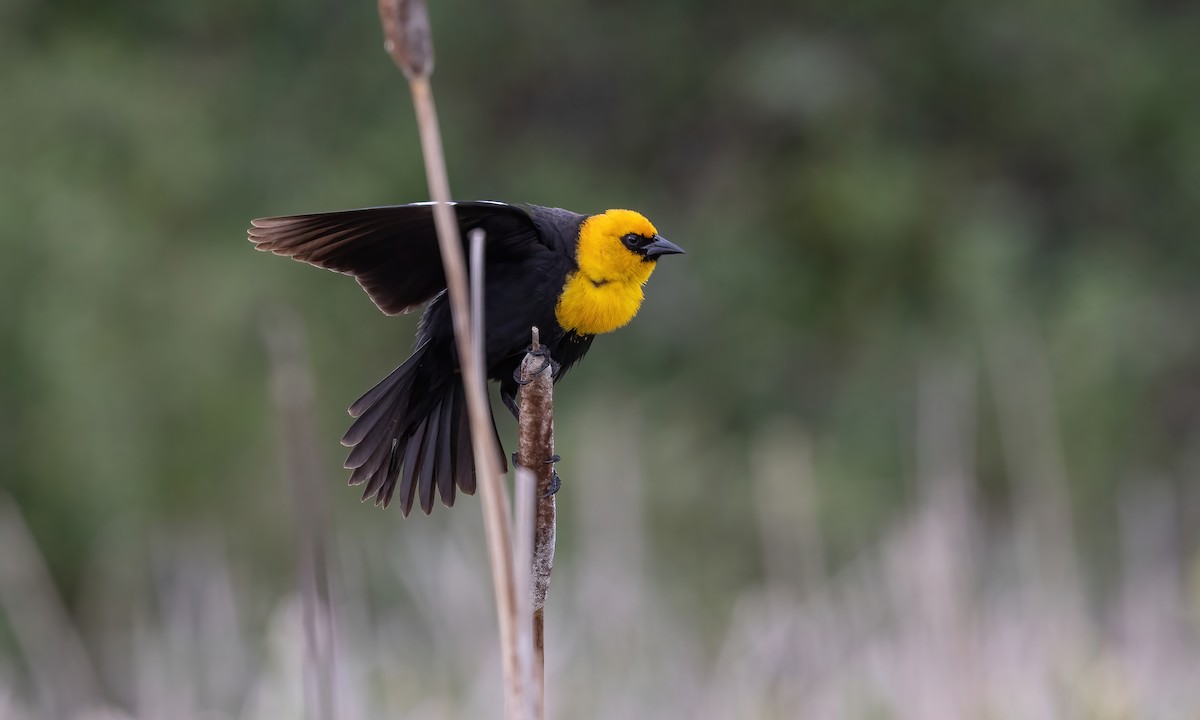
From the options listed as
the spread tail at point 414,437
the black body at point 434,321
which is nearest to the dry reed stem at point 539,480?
the black body at point 434,321

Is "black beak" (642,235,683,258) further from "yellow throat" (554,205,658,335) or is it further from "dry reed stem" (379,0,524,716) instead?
"dry reed stem" (379,0,524,716)

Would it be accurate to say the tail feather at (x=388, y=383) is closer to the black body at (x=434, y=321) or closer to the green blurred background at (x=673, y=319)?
the black body at (x=434, y=321)

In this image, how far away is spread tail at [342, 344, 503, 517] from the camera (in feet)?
6.26

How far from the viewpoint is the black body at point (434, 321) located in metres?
1.78

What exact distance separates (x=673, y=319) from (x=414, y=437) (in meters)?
5.95

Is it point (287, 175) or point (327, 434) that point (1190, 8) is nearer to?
point (287, 175)

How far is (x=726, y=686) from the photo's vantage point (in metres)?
2.40

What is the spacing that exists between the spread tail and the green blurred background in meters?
0.61

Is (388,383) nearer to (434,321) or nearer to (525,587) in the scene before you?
(434,321)

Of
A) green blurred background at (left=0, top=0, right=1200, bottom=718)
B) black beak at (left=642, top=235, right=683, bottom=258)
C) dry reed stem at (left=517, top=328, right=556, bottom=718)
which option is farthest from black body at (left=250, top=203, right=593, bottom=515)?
green blurred background at (left=0, top=0, right=1200, bottom=718)

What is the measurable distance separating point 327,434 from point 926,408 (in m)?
2.95

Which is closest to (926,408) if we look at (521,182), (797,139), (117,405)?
(117,405)

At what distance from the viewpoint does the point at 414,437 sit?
2049 millimetres

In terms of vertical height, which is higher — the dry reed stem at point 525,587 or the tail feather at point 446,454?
the tail feather at point 446,454
